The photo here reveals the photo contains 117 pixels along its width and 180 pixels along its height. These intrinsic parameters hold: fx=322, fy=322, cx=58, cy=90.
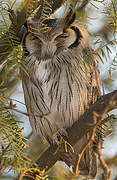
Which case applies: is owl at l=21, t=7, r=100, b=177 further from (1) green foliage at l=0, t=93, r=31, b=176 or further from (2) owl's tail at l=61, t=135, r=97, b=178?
(1) green foliage at l=0, t=93, r=31, b=176

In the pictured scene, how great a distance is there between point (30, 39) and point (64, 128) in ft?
2.15

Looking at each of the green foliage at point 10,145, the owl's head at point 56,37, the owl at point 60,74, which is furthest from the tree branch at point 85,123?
the owl's head at point 56,37

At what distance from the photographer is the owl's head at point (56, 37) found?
2.09 m

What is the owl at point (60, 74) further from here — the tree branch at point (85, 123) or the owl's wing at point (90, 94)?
the tree branch at point (85, 123)

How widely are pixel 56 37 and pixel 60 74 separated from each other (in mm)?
250

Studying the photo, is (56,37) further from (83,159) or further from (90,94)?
(83,159)

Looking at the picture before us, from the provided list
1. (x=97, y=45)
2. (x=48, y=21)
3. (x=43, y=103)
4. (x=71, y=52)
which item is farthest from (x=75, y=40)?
(x=97, y=45)

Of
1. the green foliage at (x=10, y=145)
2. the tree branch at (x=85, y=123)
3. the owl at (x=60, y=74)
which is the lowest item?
the green foliage at (x=10, y=145)

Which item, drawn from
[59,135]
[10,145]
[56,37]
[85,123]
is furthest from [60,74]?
[10,145]

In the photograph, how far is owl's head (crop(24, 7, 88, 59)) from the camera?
6.84 feet

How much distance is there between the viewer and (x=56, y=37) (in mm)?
2152

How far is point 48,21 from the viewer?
2.10 meters

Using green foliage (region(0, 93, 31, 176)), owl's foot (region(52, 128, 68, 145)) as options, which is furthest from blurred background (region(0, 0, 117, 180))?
owl's foot (region(52, 128, 68, 145))

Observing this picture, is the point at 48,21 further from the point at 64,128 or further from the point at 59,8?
the point at 64,128
